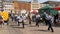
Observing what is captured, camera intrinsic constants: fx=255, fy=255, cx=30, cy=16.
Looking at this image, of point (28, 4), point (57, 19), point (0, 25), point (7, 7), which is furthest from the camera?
point (7, 7)

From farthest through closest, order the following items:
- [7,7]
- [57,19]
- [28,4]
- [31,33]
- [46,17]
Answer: [7,7] < [28,4] < [57,19] < [46,17] < [31,33]

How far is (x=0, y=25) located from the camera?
2552cm

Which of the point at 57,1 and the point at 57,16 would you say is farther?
the point at 57,1

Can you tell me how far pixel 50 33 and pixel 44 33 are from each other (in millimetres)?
499

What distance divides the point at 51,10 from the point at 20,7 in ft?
25.0

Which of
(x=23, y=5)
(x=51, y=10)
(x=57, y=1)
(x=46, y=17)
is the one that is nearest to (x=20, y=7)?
(x=23, y=5)

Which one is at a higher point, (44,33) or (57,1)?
(57,1)

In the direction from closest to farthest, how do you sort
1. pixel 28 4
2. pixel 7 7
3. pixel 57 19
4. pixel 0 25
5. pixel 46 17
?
pixel 46 17 → pixel 0 25 → pixel 57 19 → pixel 28 4 → pixel 7 7

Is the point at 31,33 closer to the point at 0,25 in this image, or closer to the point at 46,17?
the point at 46,17

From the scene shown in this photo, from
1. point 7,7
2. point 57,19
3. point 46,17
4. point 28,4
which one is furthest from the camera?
point 7,7

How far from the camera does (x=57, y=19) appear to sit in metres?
31.5

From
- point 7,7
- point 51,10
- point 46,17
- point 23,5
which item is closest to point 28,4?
point 23,5

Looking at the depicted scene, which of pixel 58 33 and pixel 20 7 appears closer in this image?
pixel 58 33

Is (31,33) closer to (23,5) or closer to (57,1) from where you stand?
(23,5)
